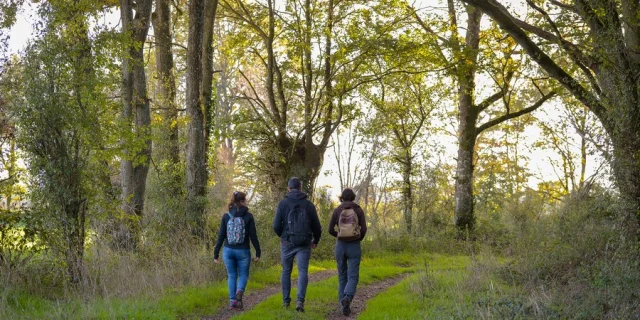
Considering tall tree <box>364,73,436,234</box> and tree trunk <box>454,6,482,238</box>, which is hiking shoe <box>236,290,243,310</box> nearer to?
tree trunk <box>454,6,482,238</box>

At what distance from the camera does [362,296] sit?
12242mm

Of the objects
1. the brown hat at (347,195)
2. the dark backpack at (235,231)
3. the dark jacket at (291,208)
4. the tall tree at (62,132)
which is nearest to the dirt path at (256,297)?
the dark backpack at (235,231)

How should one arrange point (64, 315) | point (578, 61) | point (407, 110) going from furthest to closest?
1. point (407, 110)
2. point (578, 61)
3. point (64, 315)

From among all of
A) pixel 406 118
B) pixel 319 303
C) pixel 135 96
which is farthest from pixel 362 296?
pixel 406 118

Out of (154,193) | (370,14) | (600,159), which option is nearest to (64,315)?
(154,193)

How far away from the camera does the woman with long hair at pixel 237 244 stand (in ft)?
32.0

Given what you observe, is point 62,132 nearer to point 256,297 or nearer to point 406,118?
point 256,297

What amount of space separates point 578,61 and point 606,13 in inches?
79.3

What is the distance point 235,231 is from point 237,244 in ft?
0.75

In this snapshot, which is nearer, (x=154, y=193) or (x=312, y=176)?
(x=154, y=193)

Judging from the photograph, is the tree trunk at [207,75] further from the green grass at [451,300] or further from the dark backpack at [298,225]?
Result: the dark backpack at [298,225]

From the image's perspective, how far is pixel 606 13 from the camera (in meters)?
11.6

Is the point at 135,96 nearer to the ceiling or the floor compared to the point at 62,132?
nearer to the ceiling

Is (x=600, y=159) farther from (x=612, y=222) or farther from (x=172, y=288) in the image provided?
(x=172, y=288)
